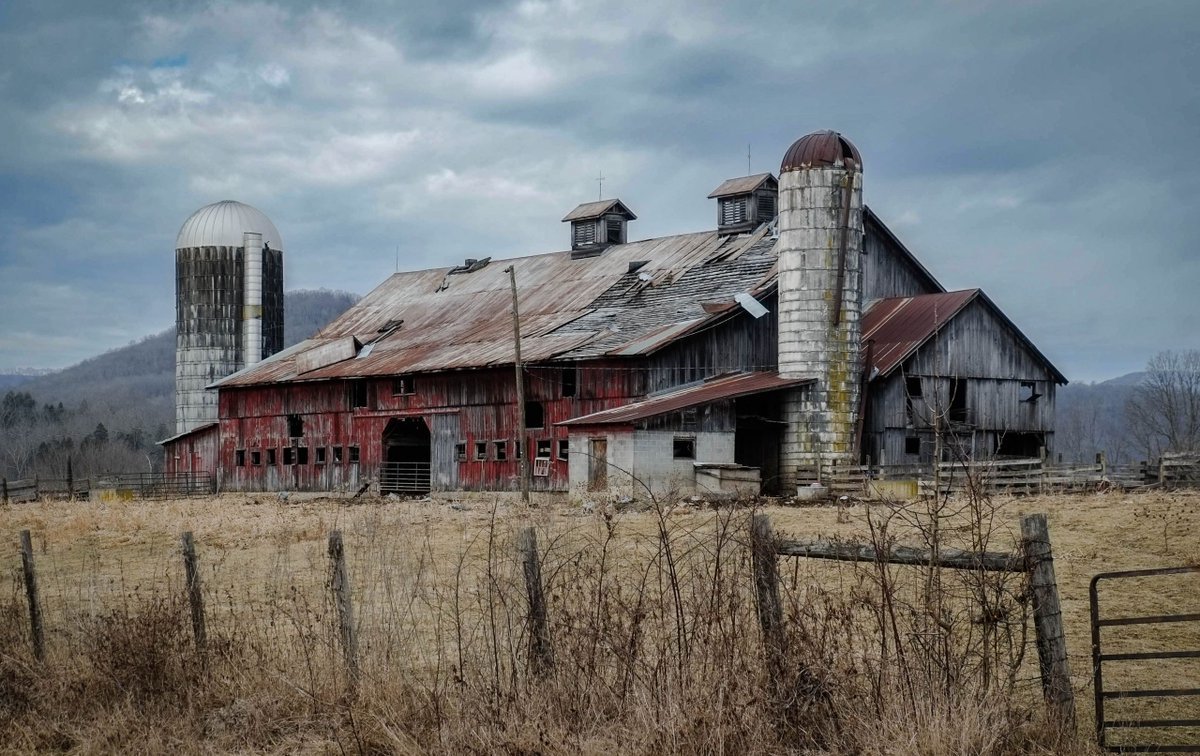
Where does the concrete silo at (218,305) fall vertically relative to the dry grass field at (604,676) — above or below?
above

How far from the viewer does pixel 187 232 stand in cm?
5575

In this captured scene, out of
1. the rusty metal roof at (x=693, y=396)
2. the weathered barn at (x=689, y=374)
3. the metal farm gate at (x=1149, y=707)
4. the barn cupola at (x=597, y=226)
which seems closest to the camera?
the metal farm gate at (x=1149, y=707)

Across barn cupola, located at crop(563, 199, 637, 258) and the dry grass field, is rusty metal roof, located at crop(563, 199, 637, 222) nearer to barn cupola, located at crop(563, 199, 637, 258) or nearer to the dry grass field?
barn cupola, located at crop(563, 199, 637, 258)

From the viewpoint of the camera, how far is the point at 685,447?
1332 inches

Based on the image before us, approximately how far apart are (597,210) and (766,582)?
42.4 meters

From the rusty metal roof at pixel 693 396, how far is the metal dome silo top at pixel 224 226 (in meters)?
24.4

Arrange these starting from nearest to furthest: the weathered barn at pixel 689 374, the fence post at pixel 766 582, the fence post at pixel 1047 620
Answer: the fence post at pixel 1047 620
the fence post at pixel 766 582
the weathered barn at pixel 689 374

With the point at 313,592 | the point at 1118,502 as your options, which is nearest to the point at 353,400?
the point at 1118,502

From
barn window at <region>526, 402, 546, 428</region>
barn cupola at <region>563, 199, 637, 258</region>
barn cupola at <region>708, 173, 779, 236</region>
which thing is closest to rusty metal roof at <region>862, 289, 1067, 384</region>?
barn cupola at <region>708, 173, 779, 236</region>

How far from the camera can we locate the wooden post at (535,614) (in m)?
9.30

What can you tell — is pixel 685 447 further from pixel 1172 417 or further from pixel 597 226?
pixel 1172 417

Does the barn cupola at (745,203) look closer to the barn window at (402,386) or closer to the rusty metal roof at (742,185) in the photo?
the rusty metal roof at (742,185)

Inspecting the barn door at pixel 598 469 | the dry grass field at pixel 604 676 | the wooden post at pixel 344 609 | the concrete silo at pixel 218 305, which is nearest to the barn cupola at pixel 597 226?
the concrete silo at pixel 218 305

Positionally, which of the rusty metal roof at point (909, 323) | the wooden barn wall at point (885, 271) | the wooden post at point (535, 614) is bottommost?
the wooden post at point (535, 614)
